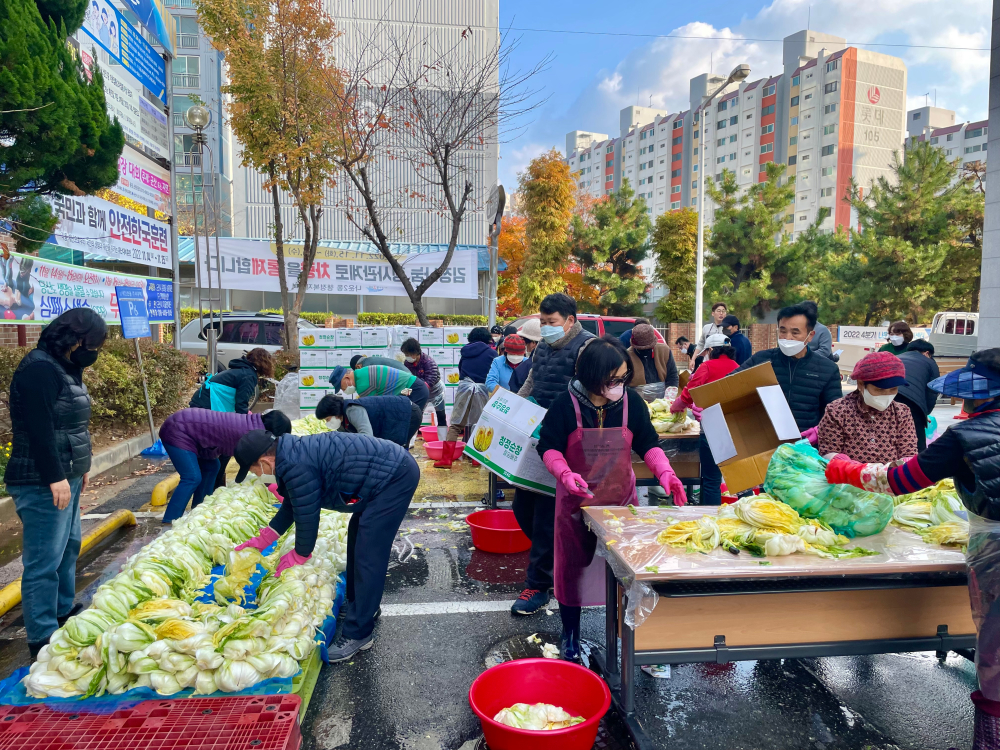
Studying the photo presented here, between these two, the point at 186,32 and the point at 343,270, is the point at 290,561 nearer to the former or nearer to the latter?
the point at 343,270

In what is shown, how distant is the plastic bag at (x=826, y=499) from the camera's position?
3141 millimetres

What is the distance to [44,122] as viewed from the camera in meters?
6.61

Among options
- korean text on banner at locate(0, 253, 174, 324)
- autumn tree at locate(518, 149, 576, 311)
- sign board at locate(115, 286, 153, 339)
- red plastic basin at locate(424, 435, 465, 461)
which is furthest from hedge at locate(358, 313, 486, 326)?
red plastic basin at locate(424, 435, 465, 461)

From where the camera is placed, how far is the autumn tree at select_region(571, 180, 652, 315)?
1121 inches

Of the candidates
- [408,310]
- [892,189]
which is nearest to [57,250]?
[408,310]

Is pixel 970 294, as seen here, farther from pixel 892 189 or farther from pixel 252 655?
pixel 252 655

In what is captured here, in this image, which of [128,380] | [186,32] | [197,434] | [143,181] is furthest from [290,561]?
[186,32]

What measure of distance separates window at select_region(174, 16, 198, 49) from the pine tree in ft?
97.3

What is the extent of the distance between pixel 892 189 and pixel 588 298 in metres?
13.1

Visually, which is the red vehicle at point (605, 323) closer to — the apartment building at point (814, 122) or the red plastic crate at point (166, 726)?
the red plastic crate at point (166, 726)

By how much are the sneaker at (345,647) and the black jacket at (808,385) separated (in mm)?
3341

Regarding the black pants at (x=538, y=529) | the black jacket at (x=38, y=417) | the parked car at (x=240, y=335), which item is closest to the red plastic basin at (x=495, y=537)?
the black pants at (x=538, y=529)

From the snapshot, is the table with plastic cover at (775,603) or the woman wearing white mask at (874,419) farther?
the woman wearing white mask at (874,419)

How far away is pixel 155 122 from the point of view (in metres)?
10.7
